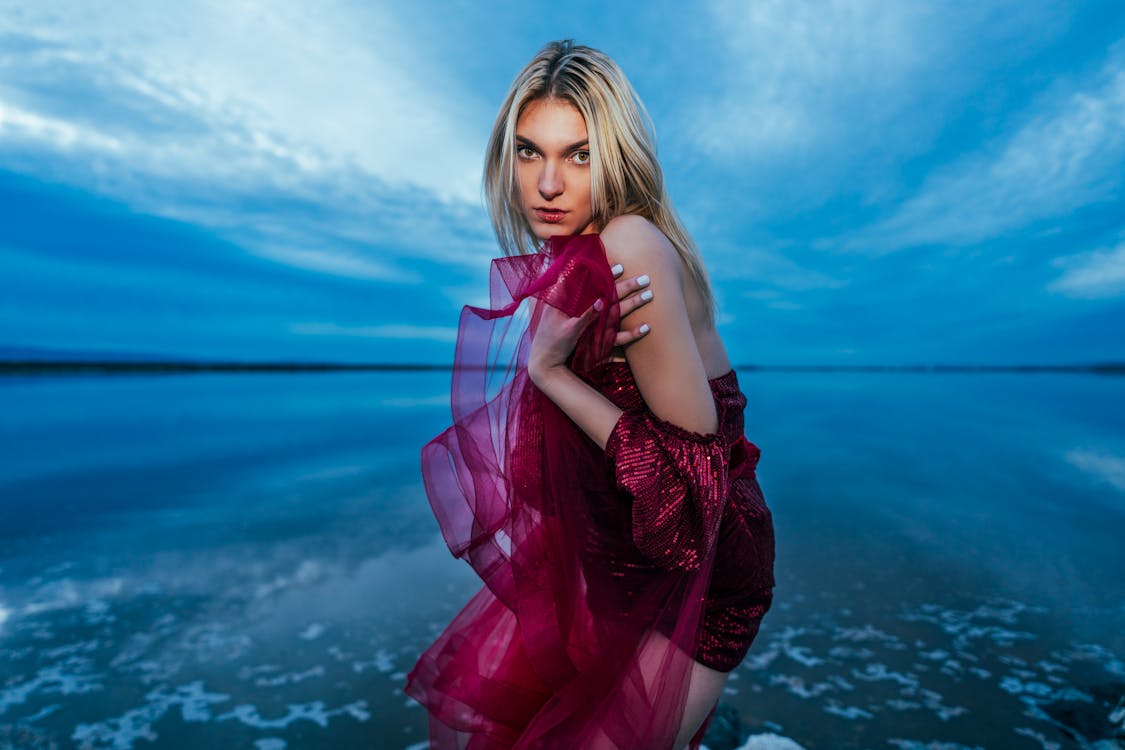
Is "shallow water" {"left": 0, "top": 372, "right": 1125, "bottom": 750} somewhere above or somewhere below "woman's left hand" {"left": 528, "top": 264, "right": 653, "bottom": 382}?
below

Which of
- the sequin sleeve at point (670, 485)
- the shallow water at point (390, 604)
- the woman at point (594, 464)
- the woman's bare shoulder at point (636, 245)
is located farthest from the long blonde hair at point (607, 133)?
the shallow water at point (390, 604)

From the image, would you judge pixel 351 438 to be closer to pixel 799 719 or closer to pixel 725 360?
pixel 799 719

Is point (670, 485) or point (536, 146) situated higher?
point (536, 146)

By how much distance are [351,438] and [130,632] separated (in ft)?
31.7

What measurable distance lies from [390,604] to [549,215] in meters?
3.73

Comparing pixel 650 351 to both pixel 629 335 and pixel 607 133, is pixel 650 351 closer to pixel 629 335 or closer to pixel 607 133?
pixel 629 335

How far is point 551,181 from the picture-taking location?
1.69 m

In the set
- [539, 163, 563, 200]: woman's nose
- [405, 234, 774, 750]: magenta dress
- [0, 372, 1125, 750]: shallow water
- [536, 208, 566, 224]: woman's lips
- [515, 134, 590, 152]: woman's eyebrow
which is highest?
[515, 134, 590, 152]: woman's eyebrow

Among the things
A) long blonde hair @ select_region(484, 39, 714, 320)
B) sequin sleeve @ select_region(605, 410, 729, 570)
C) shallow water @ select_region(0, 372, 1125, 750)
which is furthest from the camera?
shallow water @ select_region(0, 372, 1125, 750)

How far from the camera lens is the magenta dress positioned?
1.50 metres

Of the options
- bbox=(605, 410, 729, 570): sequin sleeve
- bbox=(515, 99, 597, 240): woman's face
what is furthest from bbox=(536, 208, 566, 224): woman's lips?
bbox=(605, 410, 729, 570): sequin sleeve

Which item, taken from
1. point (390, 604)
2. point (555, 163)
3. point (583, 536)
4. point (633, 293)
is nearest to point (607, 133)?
point (555, 163)

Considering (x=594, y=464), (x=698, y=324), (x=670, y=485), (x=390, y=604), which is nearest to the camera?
(x=670, y=485)

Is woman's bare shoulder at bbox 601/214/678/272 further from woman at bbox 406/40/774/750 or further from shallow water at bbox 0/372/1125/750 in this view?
shallow water at bbox 0/372/1125/750
